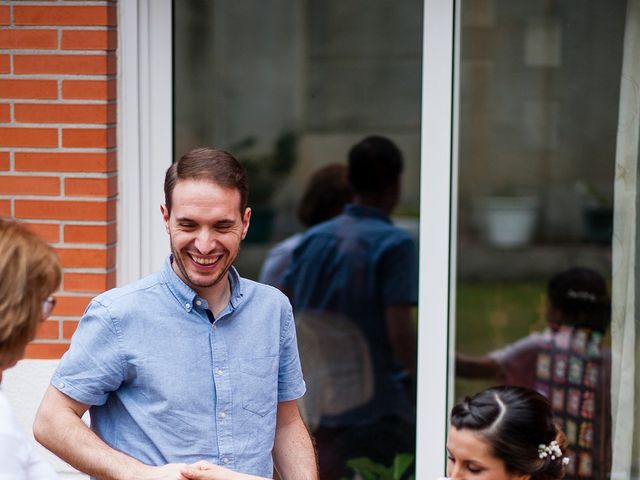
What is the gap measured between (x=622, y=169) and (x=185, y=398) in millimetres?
1973

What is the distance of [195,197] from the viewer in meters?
2.57

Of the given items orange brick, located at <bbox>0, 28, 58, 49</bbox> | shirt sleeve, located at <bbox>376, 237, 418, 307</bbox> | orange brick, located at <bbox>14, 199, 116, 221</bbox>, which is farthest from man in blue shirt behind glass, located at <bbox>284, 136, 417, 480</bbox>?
orange brick, located at <bbox>0, 28, 58, 49</bbox>

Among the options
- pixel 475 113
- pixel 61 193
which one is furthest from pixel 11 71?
Result: pixel 475 113

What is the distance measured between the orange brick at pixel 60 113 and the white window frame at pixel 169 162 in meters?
0.13

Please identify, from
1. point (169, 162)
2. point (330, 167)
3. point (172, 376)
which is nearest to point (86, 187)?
point (169, 162)

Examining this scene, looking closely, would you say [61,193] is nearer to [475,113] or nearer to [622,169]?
[622,169]

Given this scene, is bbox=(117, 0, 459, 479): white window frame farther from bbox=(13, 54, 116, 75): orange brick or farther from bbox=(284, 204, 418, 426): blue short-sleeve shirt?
bbox=(284, 204, 418, 426): blue short-sleeve shirt

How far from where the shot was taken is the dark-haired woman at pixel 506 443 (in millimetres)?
2494

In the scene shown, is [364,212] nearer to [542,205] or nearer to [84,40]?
[84,40]

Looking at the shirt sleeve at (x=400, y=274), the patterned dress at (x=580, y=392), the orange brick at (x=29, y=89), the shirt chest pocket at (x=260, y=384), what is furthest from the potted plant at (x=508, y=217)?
the shirt chest pocket at (x=260, y=384)

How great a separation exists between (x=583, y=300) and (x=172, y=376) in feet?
8.36

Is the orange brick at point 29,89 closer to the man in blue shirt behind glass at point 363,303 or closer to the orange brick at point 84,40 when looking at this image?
the orange brick at point 84,40

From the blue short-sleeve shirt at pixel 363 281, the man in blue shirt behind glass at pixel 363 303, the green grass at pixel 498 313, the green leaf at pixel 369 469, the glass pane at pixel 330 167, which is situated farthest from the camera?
the green grass at pixel 498 313

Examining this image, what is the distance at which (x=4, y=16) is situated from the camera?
11.8 ft
